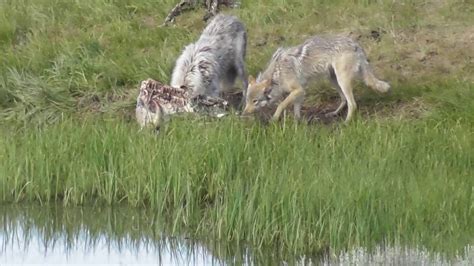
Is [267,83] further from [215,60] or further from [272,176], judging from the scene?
[272,176]

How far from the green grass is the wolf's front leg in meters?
0.65

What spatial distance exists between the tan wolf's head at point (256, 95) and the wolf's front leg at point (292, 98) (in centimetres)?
17

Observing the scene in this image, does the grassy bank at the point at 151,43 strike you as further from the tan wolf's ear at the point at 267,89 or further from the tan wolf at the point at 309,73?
the tan wolf's ear at the point at 267,89

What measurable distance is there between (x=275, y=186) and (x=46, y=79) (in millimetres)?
5048

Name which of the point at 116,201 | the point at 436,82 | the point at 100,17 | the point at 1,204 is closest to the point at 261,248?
the point at 116,201

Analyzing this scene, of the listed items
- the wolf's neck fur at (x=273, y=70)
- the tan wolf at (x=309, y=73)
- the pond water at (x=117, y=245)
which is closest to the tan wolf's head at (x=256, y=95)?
the tan wolf at (x=309, y=73)

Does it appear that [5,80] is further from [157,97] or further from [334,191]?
[334,191]

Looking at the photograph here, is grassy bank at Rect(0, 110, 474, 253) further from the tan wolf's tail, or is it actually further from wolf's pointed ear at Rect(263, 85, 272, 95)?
wolf's pointed ear at Rect(263, 85, 272, 95)

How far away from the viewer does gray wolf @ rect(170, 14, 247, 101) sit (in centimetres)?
1366

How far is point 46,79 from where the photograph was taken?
1469cm

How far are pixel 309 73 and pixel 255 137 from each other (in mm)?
1981

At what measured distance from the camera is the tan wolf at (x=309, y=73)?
1321cm

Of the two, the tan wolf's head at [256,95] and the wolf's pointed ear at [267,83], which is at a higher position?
the wolf's pointed ear at [267,83]

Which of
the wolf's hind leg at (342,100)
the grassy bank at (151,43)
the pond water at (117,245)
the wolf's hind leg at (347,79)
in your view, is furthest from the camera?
the grassy bank at (151,43)
